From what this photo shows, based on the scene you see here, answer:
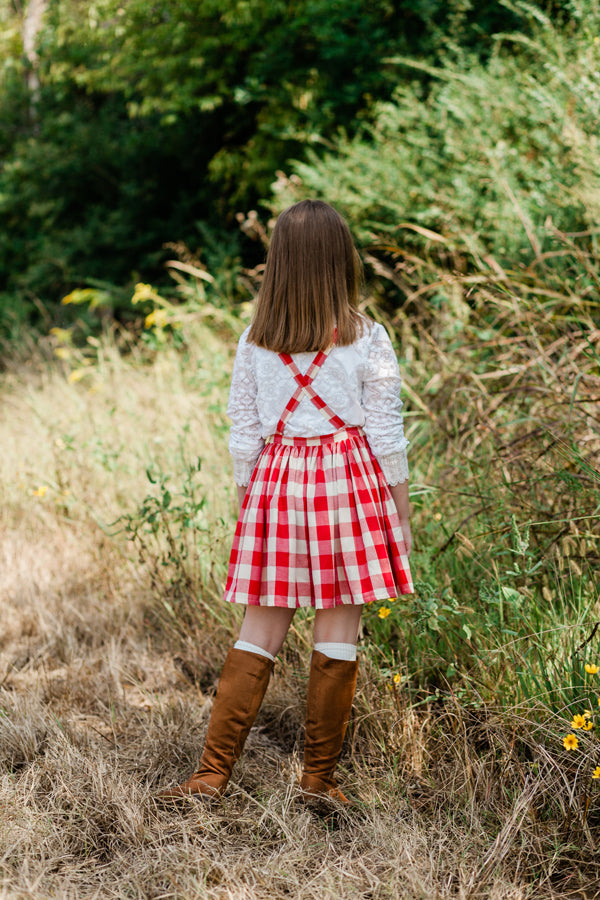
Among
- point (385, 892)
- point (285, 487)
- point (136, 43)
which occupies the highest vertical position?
point (136, 43)

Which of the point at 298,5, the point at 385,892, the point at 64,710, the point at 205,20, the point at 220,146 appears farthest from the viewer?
the point at 220,146

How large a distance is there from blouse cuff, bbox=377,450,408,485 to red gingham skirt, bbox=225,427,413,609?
30 mm

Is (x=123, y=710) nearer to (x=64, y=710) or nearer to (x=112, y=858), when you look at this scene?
(x=64, y=710)

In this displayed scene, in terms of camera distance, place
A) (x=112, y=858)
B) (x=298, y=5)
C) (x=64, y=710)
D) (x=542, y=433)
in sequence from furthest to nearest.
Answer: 1. (x=298, y=5)
2. (x=542, y=433)
3. (x=64, y=710)
4. (x=112, y=858)

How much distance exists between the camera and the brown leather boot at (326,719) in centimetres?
210

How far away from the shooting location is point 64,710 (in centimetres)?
249

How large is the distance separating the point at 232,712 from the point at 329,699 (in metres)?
0.27

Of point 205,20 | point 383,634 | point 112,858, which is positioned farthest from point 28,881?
point 205,20

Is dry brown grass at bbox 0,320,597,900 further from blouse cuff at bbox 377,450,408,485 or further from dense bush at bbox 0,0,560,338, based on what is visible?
dense bush at bbox 0,0,560,338

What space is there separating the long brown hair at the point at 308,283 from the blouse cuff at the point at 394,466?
0.33 meters

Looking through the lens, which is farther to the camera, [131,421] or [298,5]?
[298,5]

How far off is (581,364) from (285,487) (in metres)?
1.51

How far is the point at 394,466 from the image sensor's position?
83.3 inches

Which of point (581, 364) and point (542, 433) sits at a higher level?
point (581, 364)
